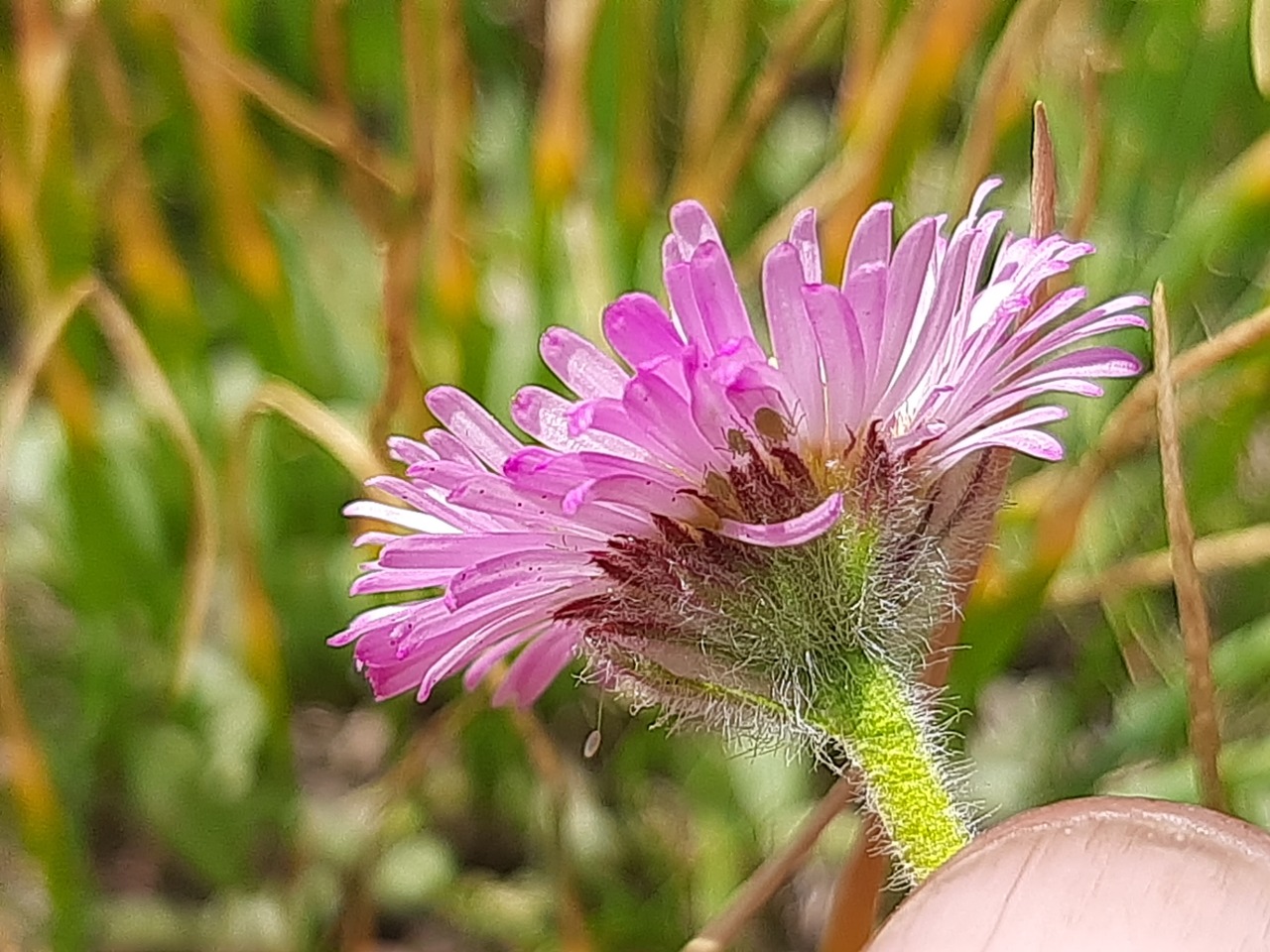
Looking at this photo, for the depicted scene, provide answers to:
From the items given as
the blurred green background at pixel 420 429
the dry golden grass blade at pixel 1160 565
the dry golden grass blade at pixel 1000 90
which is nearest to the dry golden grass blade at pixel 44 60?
the blurred green background at pixel 420 429

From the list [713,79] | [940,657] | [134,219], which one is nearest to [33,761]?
[134,219]

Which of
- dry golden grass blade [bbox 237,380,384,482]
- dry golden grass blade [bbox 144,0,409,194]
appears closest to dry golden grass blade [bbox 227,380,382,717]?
dry golden grass blade [bbox 237,380,384,482]

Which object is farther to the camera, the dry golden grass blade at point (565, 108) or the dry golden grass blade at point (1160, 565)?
the dry golden grass blade at point (565, 108)

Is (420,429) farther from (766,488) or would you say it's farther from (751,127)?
(766,488)

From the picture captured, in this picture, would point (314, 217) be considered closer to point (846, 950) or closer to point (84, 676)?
point (84, 676)

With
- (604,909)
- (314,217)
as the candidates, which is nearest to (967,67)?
(314,217)

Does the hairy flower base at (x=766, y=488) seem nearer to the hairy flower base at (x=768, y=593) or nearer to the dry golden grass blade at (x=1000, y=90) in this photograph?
the hairy flower base at (x=768, y=593)
